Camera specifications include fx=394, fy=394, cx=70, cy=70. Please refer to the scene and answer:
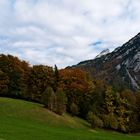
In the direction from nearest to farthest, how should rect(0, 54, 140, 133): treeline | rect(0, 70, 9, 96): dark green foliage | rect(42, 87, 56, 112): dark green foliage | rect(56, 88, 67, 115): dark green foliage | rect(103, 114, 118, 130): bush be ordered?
rect(42, 87, 56, 112): dark green foliage < rect(56, 88, 67, 115): dark green foliage < rect(103, 114, 118, 130): bush < rect(0, 54, 140, 133): treeline < rect(0, 70, 9, 96): dark green foliage

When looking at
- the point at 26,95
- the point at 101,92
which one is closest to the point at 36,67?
the point at 26,95

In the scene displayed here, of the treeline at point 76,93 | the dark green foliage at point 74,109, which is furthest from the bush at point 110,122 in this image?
the dark green foliage at point 74,109

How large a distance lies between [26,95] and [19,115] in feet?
108

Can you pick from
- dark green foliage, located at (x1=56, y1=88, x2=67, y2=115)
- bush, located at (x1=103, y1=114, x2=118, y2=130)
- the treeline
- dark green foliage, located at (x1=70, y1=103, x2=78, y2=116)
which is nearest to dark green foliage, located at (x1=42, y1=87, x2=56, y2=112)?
dark green foliage, located at (x1=56, y1=88, x2=67, y2=115)

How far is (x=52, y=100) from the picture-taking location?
108750 millimetres

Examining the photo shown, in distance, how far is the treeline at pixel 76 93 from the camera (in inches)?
4785

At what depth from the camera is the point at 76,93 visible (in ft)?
429

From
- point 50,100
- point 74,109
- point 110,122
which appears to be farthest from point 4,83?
point 110,122

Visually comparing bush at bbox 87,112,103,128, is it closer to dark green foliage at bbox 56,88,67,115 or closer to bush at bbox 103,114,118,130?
bush at bbox 103,114,118,130

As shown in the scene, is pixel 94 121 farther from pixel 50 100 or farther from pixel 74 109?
pixel 50 100

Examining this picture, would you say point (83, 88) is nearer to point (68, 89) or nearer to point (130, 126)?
point (68, 89)

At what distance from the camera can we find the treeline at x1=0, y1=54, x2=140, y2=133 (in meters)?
122

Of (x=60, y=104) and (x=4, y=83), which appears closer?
(x=60, y=104)

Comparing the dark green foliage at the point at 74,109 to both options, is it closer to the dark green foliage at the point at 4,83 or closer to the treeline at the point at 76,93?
the treeline at the point at 76,93
